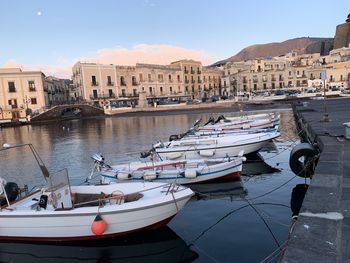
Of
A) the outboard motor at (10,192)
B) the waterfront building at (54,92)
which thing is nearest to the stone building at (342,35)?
the waterfront building at (54,92)

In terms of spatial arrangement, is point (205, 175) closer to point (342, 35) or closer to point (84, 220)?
point (84, 220)

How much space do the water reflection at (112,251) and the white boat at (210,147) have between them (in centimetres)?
835

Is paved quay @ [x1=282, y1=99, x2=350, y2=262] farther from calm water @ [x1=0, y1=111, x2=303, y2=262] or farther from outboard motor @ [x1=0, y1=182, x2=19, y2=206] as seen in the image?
outboard motor @ [x1=0, y1=182, x2=19, y2=206]

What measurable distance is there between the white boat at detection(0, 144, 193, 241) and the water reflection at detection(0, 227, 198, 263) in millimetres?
284

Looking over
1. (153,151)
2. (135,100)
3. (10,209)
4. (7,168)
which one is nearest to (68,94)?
(135,100)

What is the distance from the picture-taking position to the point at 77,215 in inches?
322

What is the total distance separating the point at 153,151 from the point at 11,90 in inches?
2455

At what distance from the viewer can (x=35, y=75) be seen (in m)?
69.4

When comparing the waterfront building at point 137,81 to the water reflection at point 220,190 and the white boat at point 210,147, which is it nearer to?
the white boat at point 210,147

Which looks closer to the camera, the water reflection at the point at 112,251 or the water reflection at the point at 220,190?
the water reflection at the point at 112,251

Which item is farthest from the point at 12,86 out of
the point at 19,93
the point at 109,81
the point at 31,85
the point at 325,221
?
the point at 325,221

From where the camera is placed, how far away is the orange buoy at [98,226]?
802 cm

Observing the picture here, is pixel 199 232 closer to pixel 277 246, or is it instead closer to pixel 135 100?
pixel 277 246

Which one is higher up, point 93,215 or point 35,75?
point 35,75
